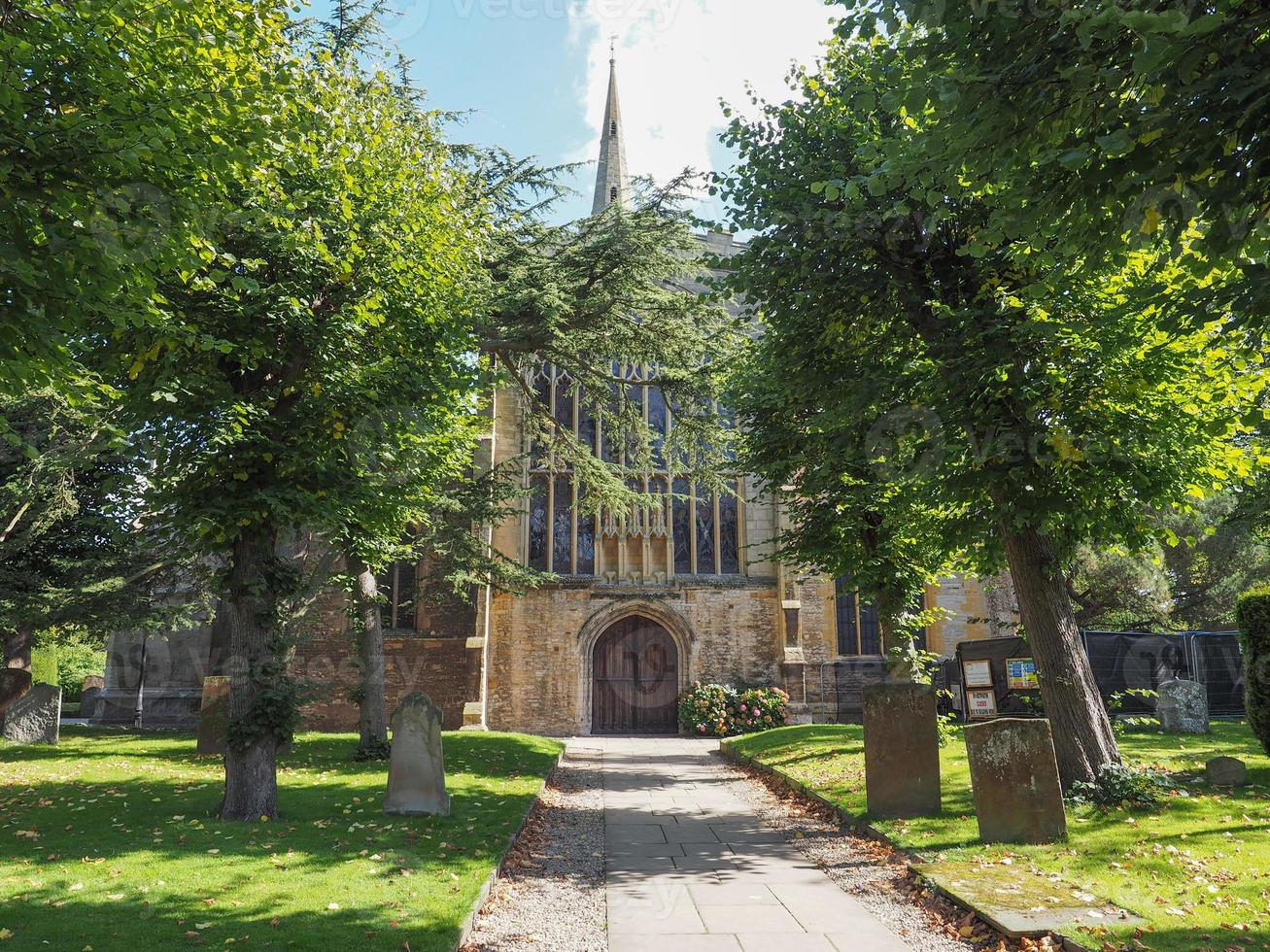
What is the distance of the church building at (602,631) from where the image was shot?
73.9ft

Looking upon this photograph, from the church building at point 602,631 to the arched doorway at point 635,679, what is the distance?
0.13ft

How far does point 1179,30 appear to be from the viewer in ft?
11.9

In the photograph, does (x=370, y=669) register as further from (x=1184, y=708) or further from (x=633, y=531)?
(x=1184, y=708)

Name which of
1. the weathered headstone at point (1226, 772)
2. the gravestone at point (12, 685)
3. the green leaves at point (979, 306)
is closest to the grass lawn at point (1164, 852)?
the weathered headstone at point (1226, 772)

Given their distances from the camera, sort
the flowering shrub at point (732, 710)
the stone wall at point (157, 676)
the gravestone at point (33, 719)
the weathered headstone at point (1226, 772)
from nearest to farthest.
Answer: the weathered headstone at point (1226, 772), the gravestone at point (33, 719), the flowering shrub at point (732, 710), the stone wall at point (157, 676)

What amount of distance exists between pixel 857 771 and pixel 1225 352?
7.06 m

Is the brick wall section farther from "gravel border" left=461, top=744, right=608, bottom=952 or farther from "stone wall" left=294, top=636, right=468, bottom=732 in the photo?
"gravel border" left=461, top=744, right=608, bottom=952

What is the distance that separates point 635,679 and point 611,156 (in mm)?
24251

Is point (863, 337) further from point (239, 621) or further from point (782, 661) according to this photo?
point (782, 661)

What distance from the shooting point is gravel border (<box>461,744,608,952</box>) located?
5379 millimetres

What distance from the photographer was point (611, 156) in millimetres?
37281

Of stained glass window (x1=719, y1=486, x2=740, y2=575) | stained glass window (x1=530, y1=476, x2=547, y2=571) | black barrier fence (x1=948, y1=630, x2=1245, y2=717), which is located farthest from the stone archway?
black barrier fence (x1=948, y1=630, x2=1245, y2=717)

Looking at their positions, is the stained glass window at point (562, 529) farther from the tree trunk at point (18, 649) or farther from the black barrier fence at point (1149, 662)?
the tree trunk at point (18, 649)

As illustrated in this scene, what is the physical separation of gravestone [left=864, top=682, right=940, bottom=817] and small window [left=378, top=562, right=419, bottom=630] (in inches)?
655
